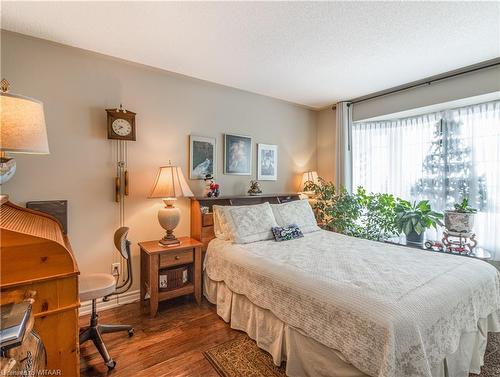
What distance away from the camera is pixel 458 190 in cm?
309

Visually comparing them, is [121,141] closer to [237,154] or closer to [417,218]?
[237,154]

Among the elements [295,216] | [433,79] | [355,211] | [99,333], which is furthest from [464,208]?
[99,333]

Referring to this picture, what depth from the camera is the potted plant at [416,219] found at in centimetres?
311

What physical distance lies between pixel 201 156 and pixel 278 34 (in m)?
1.58

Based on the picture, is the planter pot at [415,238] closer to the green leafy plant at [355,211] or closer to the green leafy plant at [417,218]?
A: the green leafy plant at [417,218]

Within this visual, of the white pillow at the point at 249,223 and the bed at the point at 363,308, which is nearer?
the bed at the point at 363,308

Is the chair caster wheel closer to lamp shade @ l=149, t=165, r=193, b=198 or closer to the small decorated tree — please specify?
lamp shade @ l=149, t=165, r=193, b=198

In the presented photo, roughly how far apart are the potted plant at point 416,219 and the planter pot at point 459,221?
0.26 metres

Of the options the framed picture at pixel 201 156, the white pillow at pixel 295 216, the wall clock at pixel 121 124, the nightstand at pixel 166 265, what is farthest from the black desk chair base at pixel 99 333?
the white pillow at pixel 295 216

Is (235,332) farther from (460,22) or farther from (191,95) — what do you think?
(460,22)

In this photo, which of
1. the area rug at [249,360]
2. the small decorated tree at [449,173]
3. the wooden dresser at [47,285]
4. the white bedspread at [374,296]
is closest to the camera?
the wooden dresser at [47,285]

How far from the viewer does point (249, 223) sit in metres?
2.73

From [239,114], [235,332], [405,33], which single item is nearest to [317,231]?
[235,332]

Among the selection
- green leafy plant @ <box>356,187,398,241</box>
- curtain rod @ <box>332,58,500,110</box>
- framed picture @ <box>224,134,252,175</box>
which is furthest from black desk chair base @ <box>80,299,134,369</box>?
curtain rod @ <box>332,58,500,110</box>
